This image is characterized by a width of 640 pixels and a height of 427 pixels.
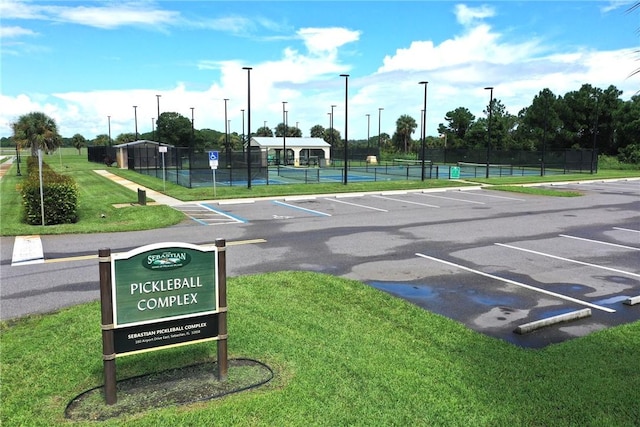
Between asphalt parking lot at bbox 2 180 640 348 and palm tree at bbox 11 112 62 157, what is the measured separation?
37.1 m

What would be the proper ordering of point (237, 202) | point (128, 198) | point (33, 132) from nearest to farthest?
point (237, 202) → point (128, 198) → point (33, 132)

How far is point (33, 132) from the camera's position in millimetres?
51281

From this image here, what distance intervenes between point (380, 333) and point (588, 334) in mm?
2963

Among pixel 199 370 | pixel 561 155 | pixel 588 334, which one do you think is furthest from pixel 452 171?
pixel 199 370

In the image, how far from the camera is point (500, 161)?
59125 mm

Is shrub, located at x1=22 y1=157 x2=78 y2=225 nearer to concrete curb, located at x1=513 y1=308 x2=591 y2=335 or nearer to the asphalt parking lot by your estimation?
the asphalt parking lot

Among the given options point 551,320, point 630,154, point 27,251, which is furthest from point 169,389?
point 630,154

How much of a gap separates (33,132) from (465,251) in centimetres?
5171

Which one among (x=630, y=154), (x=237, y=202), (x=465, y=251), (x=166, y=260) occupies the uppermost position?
(x=630, y=154)

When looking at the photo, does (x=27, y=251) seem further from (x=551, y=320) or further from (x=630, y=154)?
(x=630, y=154)

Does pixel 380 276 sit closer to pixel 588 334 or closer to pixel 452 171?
pixel 588 334

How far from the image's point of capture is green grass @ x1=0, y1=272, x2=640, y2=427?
455 centimetres

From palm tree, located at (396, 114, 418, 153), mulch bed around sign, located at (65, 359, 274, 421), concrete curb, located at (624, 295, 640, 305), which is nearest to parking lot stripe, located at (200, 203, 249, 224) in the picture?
concrete curb, located at (624, 295, 640, 305)

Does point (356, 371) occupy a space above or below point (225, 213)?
below
